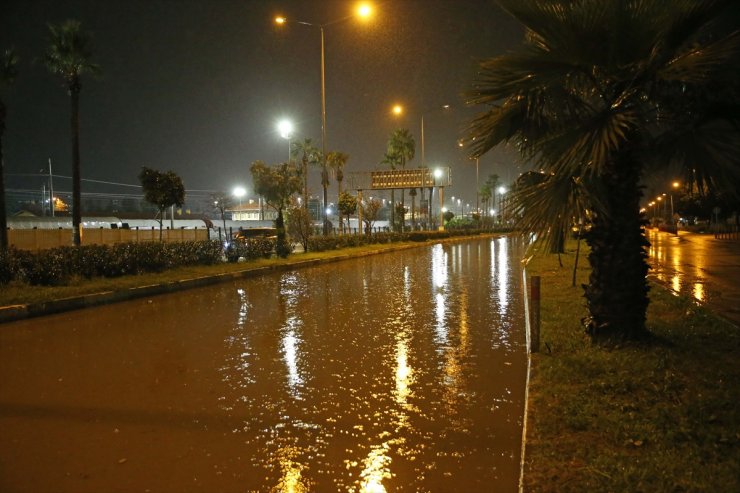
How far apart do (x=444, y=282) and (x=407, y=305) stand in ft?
17.3

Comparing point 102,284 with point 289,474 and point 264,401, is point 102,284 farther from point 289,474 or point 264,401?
point 289,474

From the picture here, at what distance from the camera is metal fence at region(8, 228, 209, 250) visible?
101 feet

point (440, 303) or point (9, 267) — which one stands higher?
point (9, 267)

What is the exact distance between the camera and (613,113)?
6648 mm

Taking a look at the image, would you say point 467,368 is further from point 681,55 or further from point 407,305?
point 407,305

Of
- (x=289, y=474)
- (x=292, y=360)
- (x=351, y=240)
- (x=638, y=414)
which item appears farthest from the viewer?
(x=351, y=240)

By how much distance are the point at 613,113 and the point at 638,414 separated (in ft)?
10.7

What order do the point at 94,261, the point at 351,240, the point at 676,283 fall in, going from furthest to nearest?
the point at 351,240 < the point at 94,261 < the point at 676,283

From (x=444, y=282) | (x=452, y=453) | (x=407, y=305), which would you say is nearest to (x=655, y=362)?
(x=452, y=453)

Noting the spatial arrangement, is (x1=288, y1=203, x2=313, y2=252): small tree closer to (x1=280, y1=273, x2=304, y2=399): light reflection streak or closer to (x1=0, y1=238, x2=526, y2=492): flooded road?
(x1=280, y1=273, x2=304, y2=399): light reflection streak

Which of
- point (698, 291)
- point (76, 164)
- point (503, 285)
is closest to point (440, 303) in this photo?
point (503, 285)

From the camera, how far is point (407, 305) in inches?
520

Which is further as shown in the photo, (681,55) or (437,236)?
(437,236)

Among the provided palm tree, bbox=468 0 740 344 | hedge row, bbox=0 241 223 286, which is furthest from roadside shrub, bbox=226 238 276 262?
palm tree, bbox=468 0 740 344
